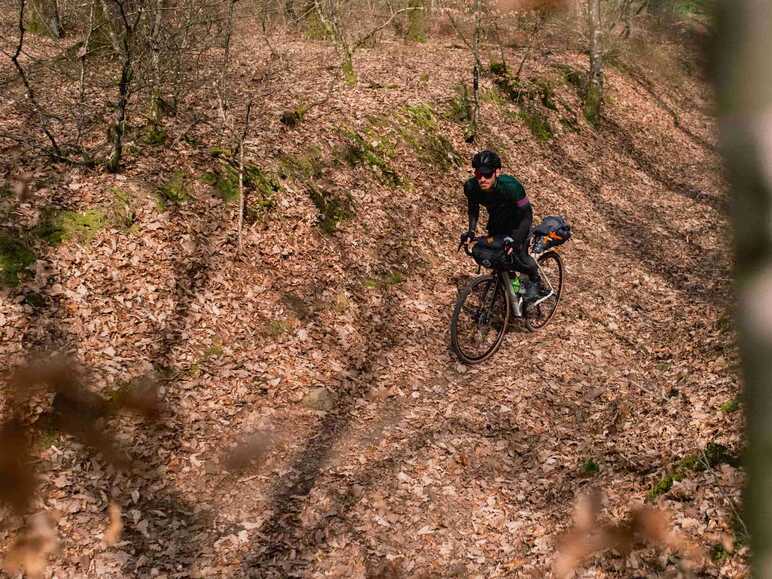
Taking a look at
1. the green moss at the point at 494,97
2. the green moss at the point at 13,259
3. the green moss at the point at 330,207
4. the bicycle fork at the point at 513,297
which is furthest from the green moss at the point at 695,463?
the green moss at the point at 494,97

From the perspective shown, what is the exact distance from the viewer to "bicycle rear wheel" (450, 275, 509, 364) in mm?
7672

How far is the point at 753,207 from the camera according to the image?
1.06 metres

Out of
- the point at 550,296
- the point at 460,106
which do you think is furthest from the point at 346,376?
the point at 460,106

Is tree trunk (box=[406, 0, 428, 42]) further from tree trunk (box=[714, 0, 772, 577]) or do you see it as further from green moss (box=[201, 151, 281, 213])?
tree trunk (box=[714, 0, 772, 577])

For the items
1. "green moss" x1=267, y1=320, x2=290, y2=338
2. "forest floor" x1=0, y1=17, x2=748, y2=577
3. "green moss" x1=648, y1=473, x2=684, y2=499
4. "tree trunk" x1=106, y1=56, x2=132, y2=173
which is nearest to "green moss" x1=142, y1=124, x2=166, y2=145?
"forest floor" x1=0, y1=17, x2=748, y2=577

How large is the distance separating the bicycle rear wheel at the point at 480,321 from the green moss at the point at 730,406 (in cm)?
297

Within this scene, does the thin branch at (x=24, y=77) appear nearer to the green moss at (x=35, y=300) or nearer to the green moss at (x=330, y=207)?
the green moss at (x=35, y=300)

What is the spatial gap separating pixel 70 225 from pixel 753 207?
790cm

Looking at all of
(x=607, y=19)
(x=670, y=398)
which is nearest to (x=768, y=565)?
(x=670, y=398)

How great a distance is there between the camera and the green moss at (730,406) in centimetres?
548

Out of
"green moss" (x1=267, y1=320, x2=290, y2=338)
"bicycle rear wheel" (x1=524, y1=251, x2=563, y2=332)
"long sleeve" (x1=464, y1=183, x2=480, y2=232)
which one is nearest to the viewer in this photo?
"long sleeve" (x1=464, y1=183, x2=480, y2=232)

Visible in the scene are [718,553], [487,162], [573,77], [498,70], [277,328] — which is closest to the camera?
[718,553]

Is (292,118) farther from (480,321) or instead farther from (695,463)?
(695,463)

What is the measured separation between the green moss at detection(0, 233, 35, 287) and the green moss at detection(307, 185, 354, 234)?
4.23 m
